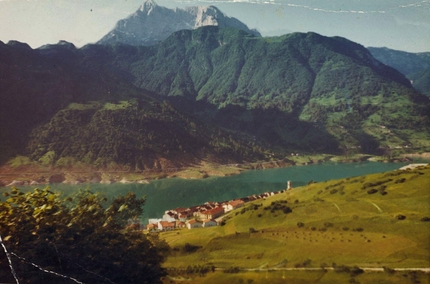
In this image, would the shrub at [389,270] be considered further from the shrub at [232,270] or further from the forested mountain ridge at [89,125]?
the forested mountain ridge at [89,125]

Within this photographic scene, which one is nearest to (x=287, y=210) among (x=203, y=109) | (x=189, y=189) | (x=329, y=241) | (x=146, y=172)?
(x=329, y=241)

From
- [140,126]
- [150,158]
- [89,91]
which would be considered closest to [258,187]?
[150,158]

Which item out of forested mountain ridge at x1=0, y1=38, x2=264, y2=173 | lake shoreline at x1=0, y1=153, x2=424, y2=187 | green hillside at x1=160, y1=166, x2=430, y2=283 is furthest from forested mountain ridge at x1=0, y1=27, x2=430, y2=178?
green hillside at x1=160, y1=166, x2=430, y2=283

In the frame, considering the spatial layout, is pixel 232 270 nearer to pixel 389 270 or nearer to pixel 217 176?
pixel 389 270

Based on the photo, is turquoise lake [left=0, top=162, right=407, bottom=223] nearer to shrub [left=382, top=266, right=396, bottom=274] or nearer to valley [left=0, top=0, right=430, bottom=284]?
valley [left=0, top=0, right=430, bottom=284]

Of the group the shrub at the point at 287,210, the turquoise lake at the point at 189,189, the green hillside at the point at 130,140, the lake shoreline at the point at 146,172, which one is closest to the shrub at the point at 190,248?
the shrub at the point at 287,210
